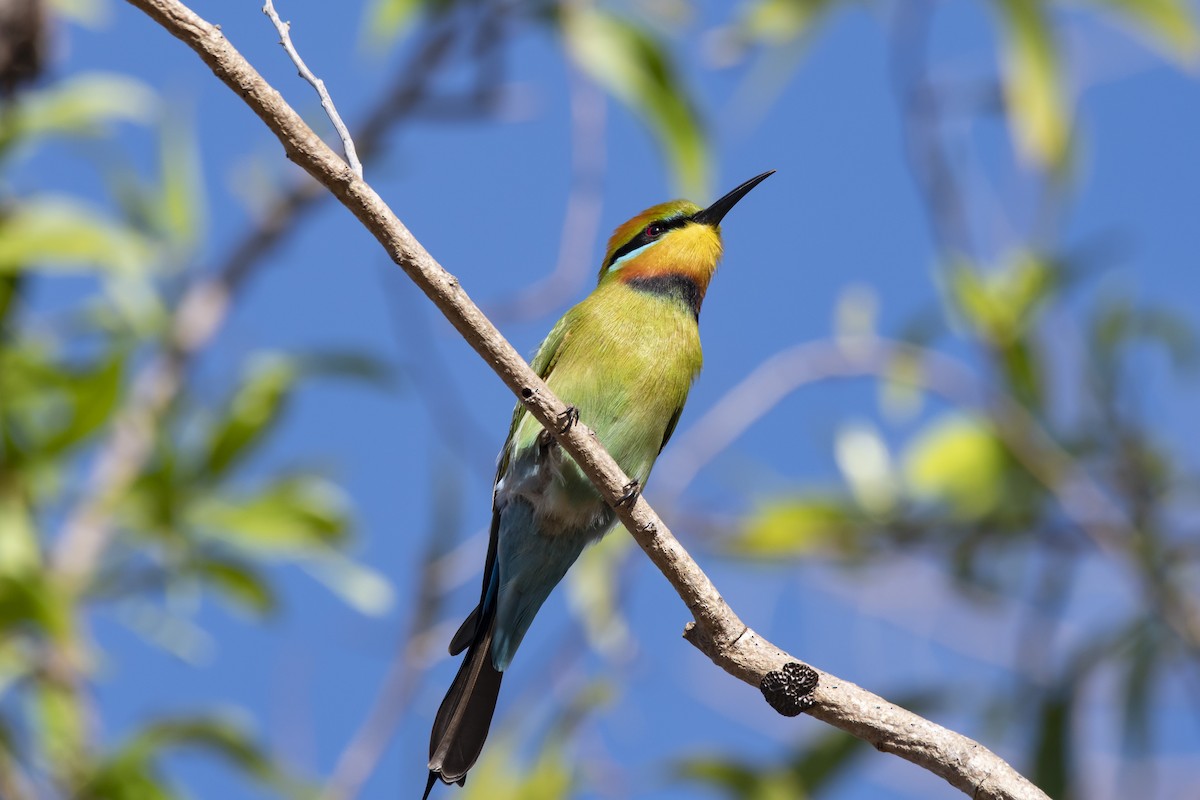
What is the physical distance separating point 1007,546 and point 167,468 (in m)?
2.07

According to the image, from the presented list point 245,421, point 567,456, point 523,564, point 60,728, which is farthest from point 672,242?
point 60,728

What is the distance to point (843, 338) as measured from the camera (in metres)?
3.50

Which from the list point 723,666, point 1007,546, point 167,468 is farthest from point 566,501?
point 1007,546

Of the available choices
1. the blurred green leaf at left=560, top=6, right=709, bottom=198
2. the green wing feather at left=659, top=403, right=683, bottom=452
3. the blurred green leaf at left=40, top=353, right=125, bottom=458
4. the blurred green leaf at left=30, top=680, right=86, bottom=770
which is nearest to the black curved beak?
the blurred green leaf at left=560, top=6, right=709, bottom=198

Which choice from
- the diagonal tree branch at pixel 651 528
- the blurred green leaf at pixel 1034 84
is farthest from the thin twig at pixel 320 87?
the blurred green leaf at pixel 1034 84

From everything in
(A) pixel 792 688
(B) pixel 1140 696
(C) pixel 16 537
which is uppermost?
(B) pixel 1140 696

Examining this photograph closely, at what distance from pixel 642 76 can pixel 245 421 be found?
123cm

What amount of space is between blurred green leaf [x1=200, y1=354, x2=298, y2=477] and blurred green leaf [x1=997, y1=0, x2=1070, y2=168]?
1.83m

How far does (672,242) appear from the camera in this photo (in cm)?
279

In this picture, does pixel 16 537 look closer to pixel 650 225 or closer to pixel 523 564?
pixel 523 564

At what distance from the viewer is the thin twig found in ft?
5.27

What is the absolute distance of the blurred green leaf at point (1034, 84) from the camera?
3.30 m

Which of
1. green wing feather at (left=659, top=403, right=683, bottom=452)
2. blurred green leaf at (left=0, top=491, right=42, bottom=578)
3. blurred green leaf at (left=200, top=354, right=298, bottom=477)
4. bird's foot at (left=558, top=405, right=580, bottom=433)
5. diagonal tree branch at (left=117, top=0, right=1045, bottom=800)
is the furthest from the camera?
blurred green leaf at (left=200, top=354, right=298, bottom=477)

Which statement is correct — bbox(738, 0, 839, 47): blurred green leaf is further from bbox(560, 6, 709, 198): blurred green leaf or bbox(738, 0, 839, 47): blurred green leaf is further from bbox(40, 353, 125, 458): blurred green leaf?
bbox(40, 353, 125, 458): blurred green leaf
